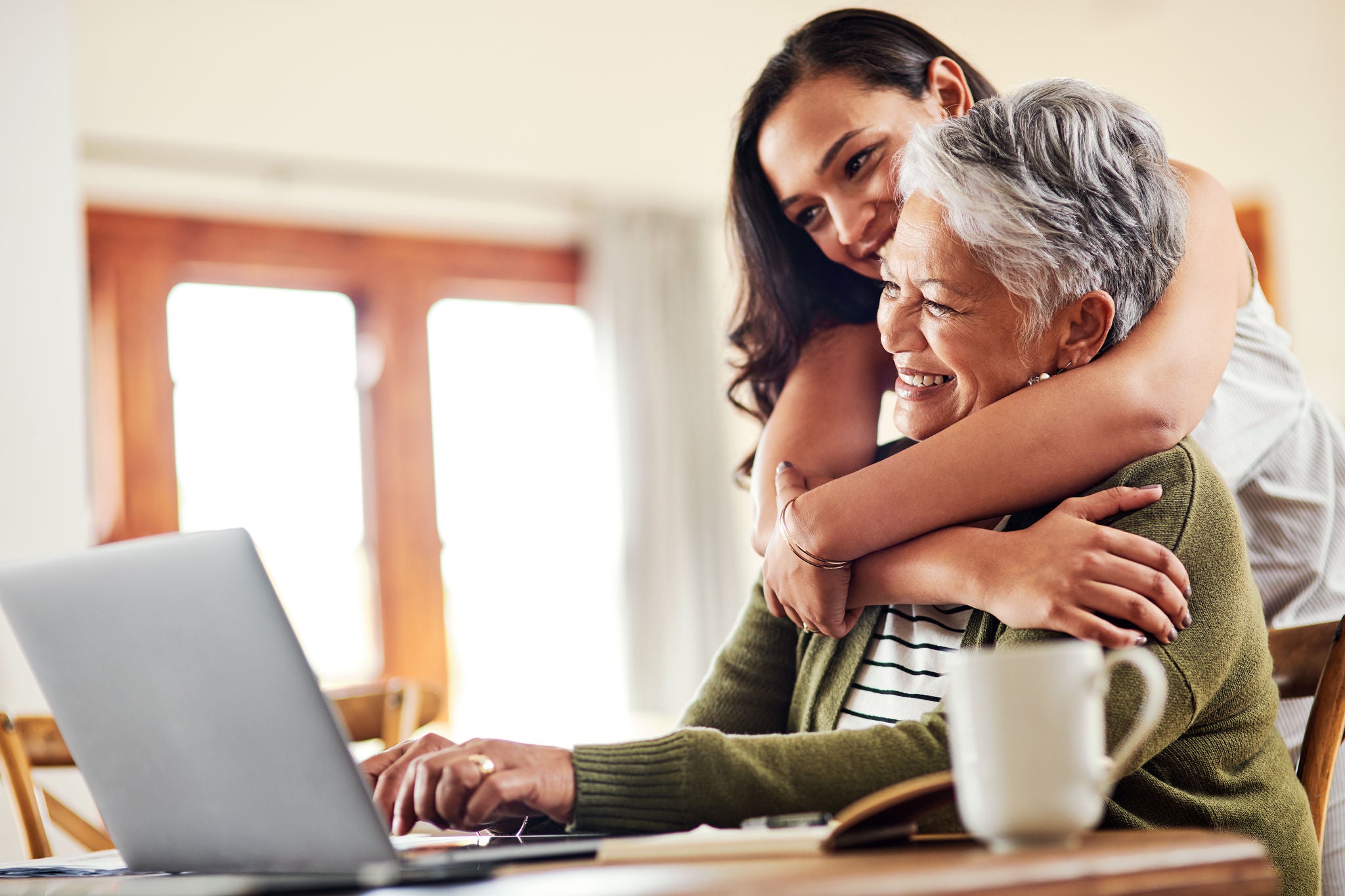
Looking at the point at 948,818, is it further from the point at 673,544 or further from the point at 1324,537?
the point at 673,544

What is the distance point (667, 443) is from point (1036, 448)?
4.65 meters

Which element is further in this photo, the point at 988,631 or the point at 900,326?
the point at 900,326

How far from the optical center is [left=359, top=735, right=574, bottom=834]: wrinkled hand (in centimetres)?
82

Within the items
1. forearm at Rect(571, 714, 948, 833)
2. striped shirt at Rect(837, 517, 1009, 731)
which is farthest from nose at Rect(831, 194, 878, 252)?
forearm at Rect(571, 714, 948, 833)

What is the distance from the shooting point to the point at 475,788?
0.83m

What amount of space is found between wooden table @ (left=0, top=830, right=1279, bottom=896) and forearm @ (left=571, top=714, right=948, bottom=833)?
0.42ft

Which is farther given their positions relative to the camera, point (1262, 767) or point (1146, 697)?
point (1262, 767)

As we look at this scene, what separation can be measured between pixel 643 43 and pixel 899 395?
3.59m

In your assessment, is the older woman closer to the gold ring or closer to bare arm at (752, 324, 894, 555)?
the gold ring

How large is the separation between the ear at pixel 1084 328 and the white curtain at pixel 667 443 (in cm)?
445

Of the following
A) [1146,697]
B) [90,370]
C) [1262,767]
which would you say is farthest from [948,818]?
[90,370]

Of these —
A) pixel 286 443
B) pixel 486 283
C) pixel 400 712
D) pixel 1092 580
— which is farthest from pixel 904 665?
pixel 486 283

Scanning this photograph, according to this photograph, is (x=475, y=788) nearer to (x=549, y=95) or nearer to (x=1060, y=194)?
(x=1060, y=194)

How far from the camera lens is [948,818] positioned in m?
0.90
